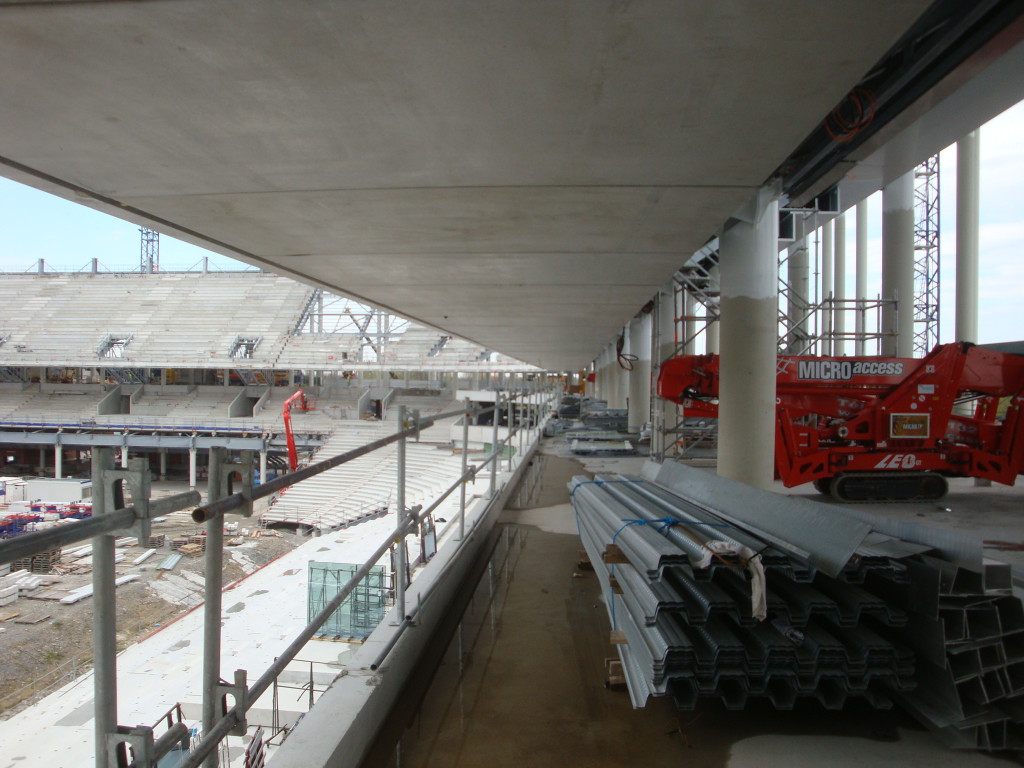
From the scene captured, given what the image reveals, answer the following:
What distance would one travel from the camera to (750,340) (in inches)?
229

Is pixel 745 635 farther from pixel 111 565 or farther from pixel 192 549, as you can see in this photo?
pixel 192 549

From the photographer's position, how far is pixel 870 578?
2531mm

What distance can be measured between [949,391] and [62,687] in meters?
11.9

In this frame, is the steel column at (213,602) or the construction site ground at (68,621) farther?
the construction site ground at (68,621)

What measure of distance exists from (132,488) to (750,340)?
5.65 m

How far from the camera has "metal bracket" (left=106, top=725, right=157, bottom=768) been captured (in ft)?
3.47

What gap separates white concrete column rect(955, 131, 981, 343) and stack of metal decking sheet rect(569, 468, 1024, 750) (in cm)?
1900

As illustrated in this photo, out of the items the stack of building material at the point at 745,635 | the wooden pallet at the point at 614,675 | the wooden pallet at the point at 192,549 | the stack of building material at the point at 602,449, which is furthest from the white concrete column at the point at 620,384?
the stack of building material at the point at 745,635

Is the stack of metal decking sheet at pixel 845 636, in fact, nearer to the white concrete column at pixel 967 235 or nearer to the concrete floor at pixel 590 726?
the concrete floor at pixel 590 726

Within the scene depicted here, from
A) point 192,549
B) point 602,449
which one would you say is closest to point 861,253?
point 602,449

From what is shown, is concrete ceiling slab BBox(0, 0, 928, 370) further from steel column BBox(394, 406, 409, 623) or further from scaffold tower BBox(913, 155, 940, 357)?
scaffold tower BBox(913, 155, 940, 357)

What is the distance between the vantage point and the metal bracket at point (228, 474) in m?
Answer: 1.32

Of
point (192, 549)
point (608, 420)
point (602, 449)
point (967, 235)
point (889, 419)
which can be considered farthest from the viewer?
point (967, 235)

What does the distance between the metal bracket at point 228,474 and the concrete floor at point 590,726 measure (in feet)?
4.55
